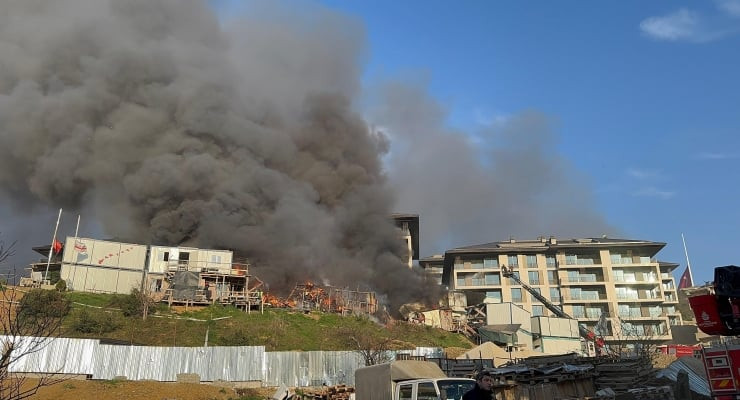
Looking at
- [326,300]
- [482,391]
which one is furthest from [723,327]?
[326,300]

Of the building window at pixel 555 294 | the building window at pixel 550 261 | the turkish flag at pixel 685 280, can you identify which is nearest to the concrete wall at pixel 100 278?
the building window at pixel 555 294

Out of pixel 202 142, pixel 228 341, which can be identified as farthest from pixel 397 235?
pixel 228 341

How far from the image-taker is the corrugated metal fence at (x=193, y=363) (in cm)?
2548

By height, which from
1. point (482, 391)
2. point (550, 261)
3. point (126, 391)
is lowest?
point (126, 391)

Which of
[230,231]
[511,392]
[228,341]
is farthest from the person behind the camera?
[230,231]

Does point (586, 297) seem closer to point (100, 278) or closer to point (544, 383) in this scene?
point (544, 383)

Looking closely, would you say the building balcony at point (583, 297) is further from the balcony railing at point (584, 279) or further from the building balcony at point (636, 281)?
the building balcony at point (636, 281)

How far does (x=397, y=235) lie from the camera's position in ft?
217

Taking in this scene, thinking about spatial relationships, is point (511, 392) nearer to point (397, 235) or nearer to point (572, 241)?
point (397, 235)

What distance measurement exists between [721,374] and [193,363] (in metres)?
25.5

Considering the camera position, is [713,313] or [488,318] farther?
[488,318]

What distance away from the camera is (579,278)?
72.6m

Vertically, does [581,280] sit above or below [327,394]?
above

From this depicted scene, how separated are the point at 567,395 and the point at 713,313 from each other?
910 centimetres
